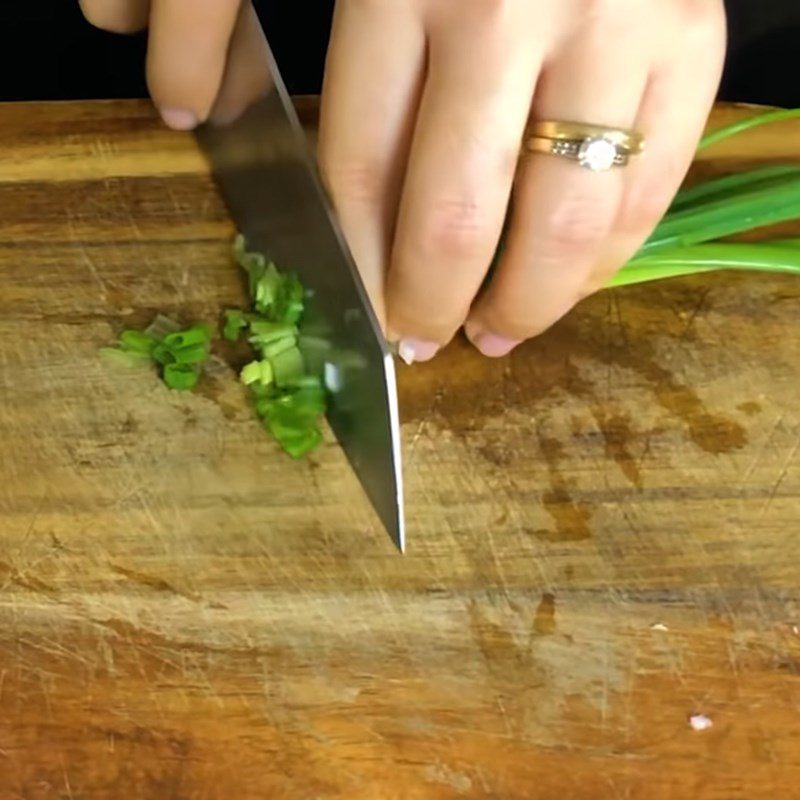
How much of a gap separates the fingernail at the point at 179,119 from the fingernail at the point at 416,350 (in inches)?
12.3

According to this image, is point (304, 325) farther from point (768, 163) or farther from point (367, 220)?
point (768, 163)

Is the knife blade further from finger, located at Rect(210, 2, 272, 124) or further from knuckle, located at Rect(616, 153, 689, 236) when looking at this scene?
knuckle, located at Rect(616, 153, 689, 236)

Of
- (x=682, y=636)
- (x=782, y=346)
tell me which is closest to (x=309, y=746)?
(x=682, y=636)

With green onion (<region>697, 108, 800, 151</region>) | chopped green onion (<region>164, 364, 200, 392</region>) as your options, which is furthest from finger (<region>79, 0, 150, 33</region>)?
green onion (<region>697, 108, 800, 151</region>)

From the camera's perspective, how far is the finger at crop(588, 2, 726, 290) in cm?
100

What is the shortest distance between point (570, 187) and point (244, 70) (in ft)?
1.14

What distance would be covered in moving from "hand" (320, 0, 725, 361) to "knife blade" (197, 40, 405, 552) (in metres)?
0.04

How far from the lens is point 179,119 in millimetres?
1309

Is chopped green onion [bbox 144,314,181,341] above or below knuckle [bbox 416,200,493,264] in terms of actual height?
below

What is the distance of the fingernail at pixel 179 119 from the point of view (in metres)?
1.30

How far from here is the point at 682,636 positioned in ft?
3.71

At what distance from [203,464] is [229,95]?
1.09ft

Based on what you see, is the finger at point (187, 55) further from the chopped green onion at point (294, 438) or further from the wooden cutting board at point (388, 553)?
the chopped green onion at point (294, 438)

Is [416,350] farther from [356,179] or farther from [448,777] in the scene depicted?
[448,777]
